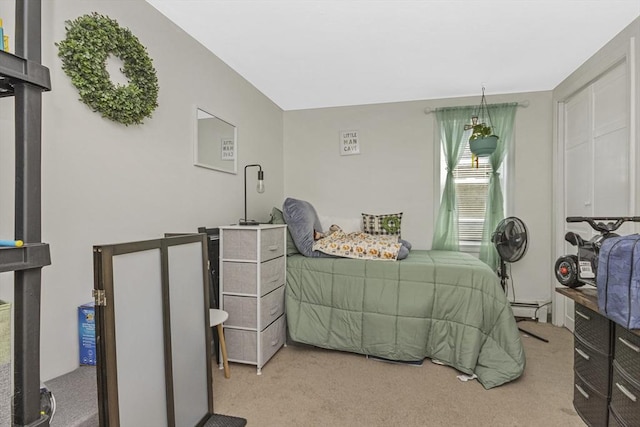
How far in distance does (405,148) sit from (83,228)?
319 centimetres

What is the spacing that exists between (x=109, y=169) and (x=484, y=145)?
3220mm

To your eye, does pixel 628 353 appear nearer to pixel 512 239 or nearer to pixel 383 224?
pixel 512 239

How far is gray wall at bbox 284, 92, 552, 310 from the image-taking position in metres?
3.47

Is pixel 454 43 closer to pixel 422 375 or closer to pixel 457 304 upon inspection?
pixel 457 304

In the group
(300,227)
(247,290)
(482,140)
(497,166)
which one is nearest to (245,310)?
(247,290)

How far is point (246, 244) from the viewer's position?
2322 millimetres

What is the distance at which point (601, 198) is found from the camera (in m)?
2.58

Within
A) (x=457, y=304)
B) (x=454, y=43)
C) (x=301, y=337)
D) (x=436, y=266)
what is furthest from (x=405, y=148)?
(x=301, y=337)

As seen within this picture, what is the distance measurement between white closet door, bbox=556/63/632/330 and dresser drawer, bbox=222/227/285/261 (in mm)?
2473

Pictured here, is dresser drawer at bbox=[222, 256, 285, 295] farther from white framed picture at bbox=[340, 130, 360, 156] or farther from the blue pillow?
white framed picture at bbox=[340, 130, 360, 156]

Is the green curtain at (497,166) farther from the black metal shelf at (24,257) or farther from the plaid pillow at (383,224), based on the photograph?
the black metal shelf at (24,257)

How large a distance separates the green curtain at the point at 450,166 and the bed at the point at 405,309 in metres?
0.86

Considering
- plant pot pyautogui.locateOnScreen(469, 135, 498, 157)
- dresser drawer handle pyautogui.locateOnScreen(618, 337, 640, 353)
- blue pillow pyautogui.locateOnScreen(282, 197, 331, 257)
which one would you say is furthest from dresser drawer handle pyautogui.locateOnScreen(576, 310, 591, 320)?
plant pot pyautogui.locateOnScreen(469, 135, 498, 157)

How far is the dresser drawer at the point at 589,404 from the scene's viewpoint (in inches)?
61.1
